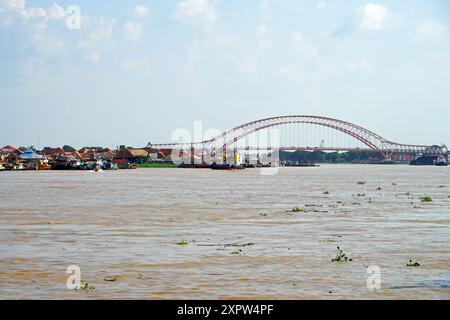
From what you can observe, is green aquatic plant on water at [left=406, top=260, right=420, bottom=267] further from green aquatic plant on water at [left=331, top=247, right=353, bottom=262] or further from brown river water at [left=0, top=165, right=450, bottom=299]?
green aquatic plant on water at [left=331, top=247, right=353, bottom=262]

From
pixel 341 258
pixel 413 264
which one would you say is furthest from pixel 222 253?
pixel 413 264

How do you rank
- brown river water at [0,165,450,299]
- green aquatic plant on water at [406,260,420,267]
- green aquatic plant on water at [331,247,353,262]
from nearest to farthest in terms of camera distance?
brown river water at [0,165,450,299]
green aquatic plant on water at [406,260,420,267]
green aquatic plant on water at [331,247,353,262]

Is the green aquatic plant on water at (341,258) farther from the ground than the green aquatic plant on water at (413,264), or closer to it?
farther from the ground

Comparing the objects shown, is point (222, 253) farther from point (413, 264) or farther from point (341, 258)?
point (413, 264)

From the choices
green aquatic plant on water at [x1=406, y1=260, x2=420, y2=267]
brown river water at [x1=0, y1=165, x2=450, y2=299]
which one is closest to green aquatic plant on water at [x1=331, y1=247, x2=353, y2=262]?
brown river water at [x1=0, y1=165, x2=450, y2=299]

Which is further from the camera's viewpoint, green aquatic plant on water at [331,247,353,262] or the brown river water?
green aquatic plant on water at [331,247,353,262]

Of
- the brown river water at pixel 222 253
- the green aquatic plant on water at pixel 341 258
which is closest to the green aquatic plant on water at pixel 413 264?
the brown river water at pixel 222 253

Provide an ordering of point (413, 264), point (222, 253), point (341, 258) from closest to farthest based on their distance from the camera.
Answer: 1. point (413, 264)
2. point (341, 258)
3. point (222, 253)

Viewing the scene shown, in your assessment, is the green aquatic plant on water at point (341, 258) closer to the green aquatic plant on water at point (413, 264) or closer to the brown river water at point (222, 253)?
the brown river water at point (222, 253)

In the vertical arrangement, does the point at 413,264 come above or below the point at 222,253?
below

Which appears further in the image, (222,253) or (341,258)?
(222,253)
